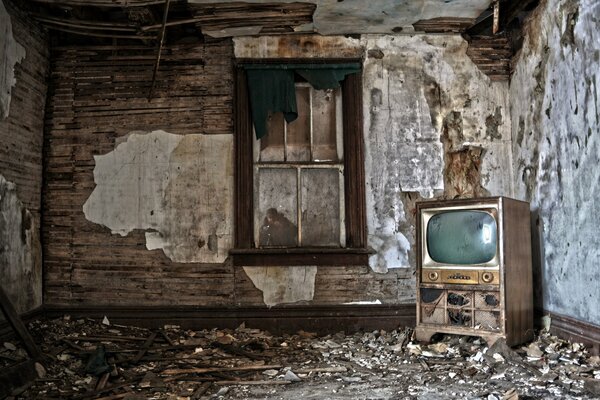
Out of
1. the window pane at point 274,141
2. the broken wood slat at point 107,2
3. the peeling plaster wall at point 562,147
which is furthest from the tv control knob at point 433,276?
the broken wood slat at point 107,2

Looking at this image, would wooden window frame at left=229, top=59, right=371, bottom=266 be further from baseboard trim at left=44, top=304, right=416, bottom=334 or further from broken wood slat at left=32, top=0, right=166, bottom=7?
broken wood slat at left=32, top=0, right=166, bottom=7

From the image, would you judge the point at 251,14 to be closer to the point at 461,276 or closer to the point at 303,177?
the point at 303,177

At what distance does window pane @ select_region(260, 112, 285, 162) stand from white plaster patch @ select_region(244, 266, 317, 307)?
968 millimetres

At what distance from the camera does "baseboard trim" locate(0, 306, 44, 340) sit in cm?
330

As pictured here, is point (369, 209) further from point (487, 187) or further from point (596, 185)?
point (596, 185)

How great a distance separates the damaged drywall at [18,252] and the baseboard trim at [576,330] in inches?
153

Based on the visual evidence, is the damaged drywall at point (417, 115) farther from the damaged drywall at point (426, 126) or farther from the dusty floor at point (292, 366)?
the dusty floor at point (292, 366)

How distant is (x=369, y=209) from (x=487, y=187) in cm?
104

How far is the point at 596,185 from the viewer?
301 cm

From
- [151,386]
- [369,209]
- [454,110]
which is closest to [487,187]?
[454,110]

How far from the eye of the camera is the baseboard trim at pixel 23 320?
10.8 ft

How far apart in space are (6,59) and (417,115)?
3.25 meters

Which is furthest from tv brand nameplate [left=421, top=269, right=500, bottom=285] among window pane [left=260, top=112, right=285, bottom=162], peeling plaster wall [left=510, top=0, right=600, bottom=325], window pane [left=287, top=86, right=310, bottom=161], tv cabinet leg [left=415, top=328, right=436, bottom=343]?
window pane [left=260, top=112, right=285, bottom=162]

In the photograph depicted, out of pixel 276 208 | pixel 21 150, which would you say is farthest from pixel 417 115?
pixel 21 150
